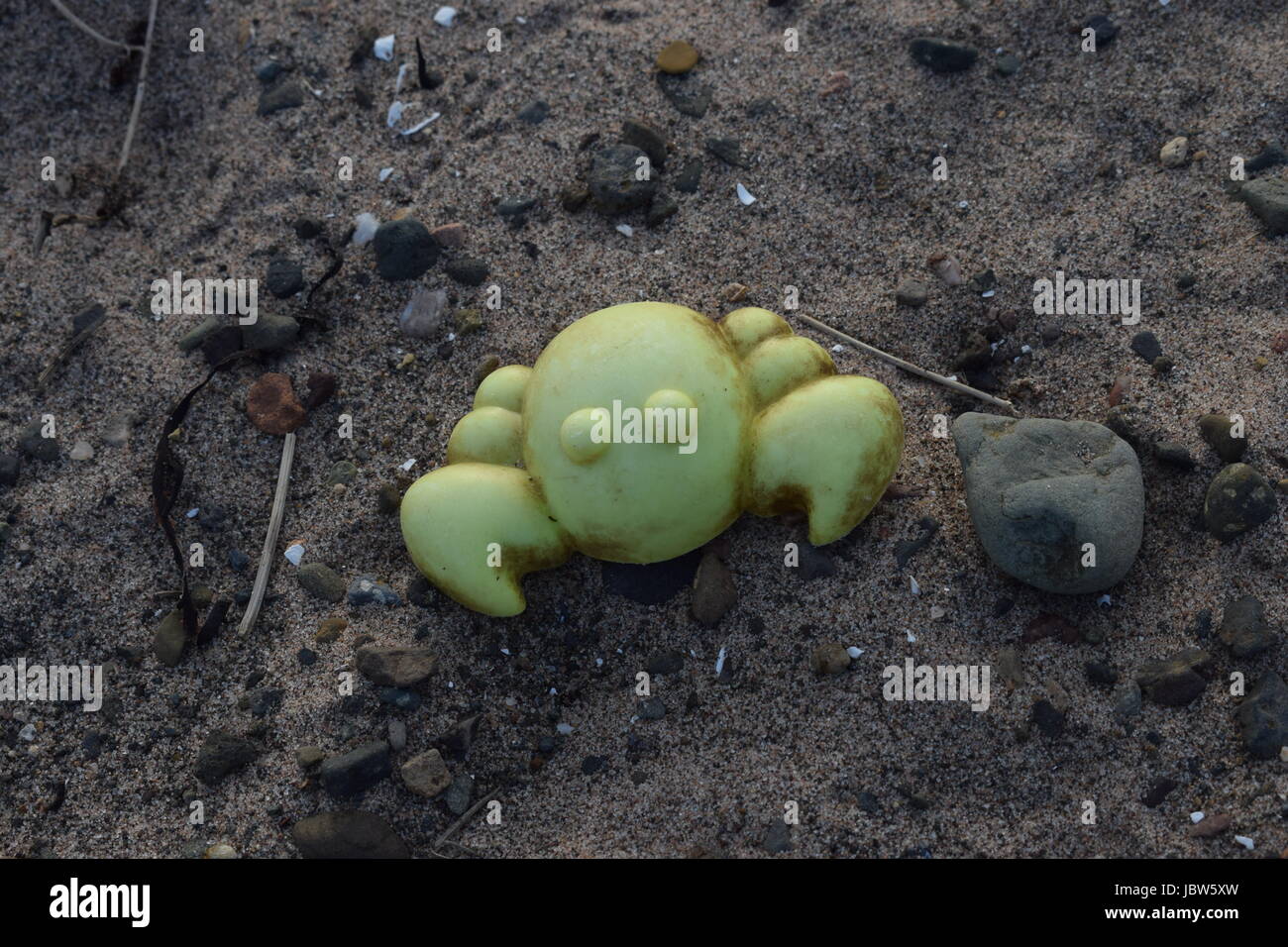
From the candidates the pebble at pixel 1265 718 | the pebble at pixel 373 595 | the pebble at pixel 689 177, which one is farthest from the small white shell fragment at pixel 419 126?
the pebble at pixel 1265 718

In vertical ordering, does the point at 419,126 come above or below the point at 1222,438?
above

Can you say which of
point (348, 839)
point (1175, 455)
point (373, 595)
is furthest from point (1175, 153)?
point (348, 839)

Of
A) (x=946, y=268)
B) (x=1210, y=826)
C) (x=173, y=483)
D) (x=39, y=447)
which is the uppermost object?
(x=946, y=268)

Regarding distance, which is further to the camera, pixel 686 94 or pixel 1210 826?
pixel 686 94

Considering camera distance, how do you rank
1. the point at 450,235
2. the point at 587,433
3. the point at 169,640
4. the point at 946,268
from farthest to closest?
the point at 450,235, the point at 946,268, the point at 169,640, the point at 587,433

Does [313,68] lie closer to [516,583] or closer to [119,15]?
[119,15]

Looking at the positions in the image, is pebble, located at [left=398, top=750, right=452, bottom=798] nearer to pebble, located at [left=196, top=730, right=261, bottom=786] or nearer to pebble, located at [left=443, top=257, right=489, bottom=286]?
pebble, located at [left=196, top=730, right=261, bottom=786]

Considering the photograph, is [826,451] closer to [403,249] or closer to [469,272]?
[469,272]

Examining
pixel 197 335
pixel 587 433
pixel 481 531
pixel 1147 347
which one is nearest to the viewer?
pixel 587 433
